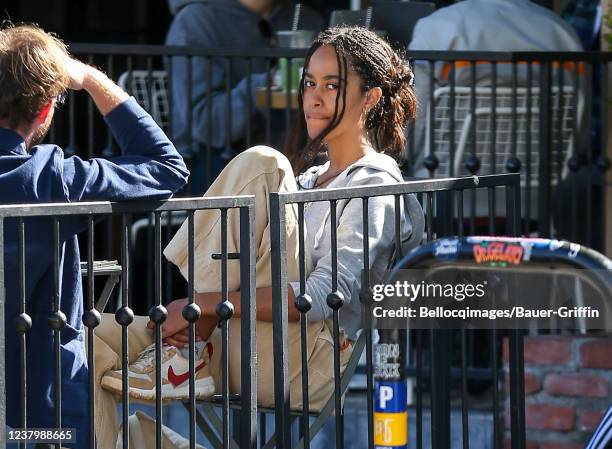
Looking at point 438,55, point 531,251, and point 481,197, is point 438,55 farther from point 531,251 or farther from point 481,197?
point 531,251

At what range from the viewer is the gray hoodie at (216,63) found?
6047mm

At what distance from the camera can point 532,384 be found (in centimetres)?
516

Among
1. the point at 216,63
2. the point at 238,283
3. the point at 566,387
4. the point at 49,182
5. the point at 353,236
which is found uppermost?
the point at 216,63

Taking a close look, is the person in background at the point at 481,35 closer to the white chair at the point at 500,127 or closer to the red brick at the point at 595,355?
the white chair at the point at 500,127

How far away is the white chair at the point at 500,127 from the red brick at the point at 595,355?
85 cm

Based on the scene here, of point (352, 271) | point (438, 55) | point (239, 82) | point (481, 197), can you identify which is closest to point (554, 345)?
point (481, 197)

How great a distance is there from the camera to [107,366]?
363cm

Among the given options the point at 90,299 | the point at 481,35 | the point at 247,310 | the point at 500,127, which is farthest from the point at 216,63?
the point at 90,299

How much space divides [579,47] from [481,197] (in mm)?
763

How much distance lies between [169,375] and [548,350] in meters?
1.88

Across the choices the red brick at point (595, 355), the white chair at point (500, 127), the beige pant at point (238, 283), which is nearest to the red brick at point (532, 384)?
the red brick at point (595, 355)

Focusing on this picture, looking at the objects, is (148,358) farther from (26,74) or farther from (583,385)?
(583,385)

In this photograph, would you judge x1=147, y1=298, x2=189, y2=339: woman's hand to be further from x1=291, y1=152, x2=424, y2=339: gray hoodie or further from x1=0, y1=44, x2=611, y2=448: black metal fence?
x1=0, y1=44, x2=611, y2=448: black metal fence

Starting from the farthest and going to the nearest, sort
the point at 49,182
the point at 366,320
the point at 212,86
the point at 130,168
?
the point at 212,86
the point at 366,320
the point at 130,168
the point at 49,182
